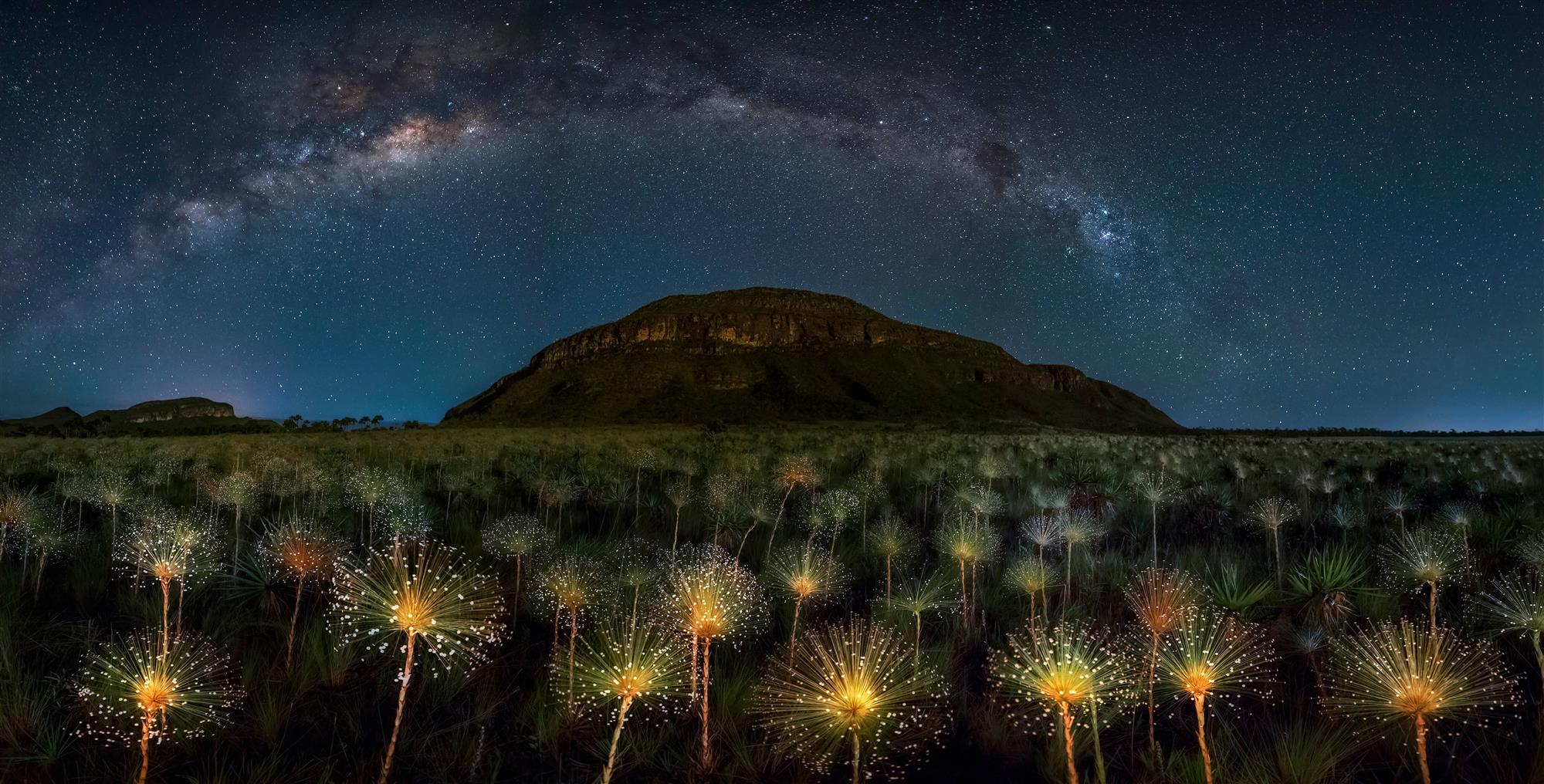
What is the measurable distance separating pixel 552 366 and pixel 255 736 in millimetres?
169350

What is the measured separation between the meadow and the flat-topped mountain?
10975 cm

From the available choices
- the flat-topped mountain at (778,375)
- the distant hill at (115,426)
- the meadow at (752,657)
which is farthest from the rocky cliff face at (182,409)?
the meadow at (752,657)

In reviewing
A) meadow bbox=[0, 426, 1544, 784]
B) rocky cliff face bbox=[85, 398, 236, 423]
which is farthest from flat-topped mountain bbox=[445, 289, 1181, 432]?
meadow bbox=[0, 426, 1544, 784]

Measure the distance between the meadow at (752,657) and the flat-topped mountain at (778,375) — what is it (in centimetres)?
10975

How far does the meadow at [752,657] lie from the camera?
11.9ft

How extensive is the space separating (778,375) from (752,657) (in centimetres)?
14297

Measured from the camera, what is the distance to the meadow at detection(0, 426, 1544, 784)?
142 inches

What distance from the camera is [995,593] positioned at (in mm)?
7836

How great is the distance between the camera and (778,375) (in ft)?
488

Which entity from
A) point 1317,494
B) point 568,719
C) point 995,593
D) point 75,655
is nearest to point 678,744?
point 568,719

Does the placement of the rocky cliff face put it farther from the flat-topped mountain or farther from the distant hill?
the flat-topped mountain

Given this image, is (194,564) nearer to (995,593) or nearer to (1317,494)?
(995,593)

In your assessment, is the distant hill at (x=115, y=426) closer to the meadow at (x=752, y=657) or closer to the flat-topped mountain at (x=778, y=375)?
the meadow at (x=752, y=657)

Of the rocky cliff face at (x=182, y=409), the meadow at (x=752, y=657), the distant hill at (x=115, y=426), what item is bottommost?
the meadow at (x=752, y=657)
